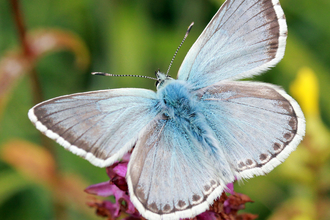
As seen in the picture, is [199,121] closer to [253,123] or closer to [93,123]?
[253,123]

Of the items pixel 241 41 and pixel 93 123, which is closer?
pixel 93 123

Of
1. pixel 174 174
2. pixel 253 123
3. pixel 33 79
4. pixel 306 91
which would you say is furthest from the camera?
pixel 306 91

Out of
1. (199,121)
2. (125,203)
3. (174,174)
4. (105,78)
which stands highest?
(199,121)

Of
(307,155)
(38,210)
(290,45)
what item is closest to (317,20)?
(290,45)

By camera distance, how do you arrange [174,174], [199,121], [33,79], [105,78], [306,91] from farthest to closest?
1. [105,78]
2. [306,91]
3. [33,79]
4. [199,121]
5. [174,174]

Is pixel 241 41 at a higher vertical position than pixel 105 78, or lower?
higher

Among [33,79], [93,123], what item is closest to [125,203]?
[93,123]

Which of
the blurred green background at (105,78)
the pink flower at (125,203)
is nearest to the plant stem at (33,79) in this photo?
the blurred green background at (105,78)

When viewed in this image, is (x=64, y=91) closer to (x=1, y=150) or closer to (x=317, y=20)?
(x=1, y=150)
